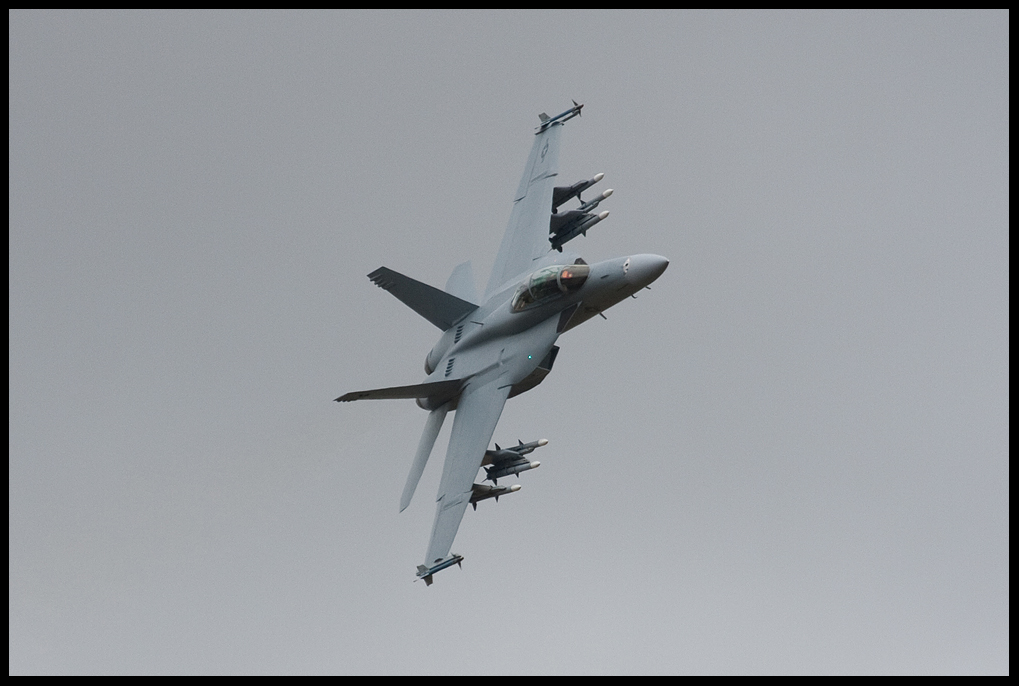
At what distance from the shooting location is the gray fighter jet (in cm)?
4866

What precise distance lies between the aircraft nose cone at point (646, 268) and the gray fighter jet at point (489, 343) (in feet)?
0.11

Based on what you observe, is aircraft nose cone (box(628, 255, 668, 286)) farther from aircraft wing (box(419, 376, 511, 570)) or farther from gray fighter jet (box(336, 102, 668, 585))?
aircraft wing (box(419, 376, 511, 570))

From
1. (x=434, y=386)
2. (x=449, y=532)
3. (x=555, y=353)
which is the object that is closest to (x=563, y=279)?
(x=555, y=353)

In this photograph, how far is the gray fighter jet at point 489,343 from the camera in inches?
1916

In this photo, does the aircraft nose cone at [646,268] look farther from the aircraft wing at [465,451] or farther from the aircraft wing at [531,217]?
the aircraft wing at [465,451]

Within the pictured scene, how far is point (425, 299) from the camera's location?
51969 millimetres

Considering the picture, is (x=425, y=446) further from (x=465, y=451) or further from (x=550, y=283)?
(x=550, y=283)

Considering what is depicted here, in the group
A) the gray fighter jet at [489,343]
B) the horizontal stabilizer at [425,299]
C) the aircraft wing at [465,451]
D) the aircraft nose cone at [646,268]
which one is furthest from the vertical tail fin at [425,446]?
the aircraft nose cone at [646,268]

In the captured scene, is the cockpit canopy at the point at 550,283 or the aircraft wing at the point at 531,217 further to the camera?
the aircraft wing at the point at 531,217

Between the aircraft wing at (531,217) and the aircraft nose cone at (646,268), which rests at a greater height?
the aircraft wing at (531,217)

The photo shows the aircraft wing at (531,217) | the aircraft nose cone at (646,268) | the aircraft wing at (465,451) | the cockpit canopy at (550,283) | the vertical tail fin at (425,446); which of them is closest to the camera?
the aircraft nose cone at (646,268)

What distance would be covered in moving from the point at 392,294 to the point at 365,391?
4.70 metres

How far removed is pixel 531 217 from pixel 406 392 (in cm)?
939

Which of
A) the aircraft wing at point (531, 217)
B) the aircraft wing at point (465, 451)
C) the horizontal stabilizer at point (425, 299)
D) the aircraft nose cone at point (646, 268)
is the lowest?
the aircraft wing at point (465, 451)
